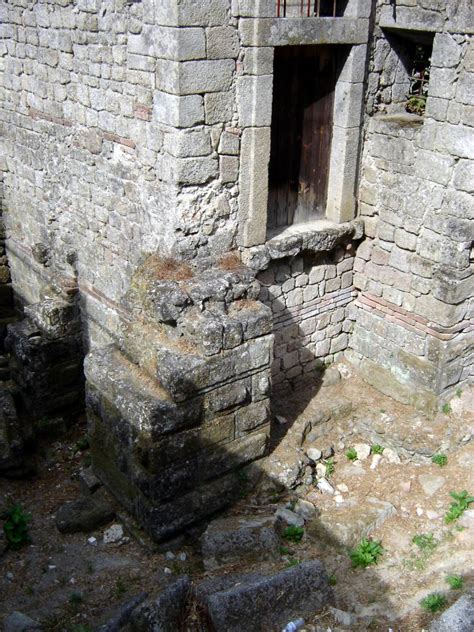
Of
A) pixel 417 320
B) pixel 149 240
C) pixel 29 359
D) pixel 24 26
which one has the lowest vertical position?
pixel 29 359

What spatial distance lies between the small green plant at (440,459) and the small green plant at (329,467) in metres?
0.94

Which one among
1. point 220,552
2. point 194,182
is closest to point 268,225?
point 194,182

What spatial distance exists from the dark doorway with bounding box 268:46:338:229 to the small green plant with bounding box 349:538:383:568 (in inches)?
119

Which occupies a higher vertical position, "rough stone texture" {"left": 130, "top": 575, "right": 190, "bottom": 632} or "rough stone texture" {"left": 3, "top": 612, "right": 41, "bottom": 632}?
"rough stone texture" {"left": 130, "top": 575, "right": 190, "bottom": 632}

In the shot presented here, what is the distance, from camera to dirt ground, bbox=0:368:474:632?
15.4ft

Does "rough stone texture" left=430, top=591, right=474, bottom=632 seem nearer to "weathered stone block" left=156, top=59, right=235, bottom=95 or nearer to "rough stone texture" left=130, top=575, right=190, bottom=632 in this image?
"rough stone texture" left=130, top=575, right=190, bottom=632

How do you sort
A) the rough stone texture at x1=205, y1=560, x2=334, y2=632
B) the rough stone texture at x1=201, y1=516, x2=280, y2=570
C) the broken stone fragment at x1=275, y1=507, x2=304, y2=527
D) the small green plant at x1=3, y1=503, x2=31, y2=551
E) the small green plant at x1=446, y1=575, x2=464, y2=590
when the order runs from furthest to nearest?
the small green plant at x1=3, y1=503, x2=31, y2=551
the broken stone fragment at x1=275, y1=507, x2=304, y2=527
the rough stone texture at x1=201, y1=516, x2=280, y2=570
the small green plant at x1=446, y1=575, x2=464, y2=590
the rough stone texture at x1=205, y1=560, x2=334, y2=632

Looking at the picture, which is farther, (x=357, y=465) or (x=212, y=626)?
(x=357, y=465)

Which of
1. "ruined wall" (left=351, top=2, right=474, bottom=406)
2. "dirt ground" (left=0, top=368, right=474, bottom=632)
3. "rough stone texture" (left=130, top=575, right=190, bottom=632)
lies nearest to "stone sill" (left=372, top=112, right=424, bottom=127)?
"ruined wall" (left=351, top=2, right=474, bottom=406)

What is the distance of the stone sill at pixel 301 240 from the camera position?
5902mm

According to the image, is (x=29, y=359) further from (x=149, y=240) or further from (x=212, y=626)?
(x=212, y=626)

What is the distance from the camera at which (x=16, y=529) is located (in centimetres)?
557

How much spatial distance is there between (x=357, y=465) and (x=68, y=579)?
278 centimetres

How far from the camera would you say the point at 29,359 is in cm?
740
